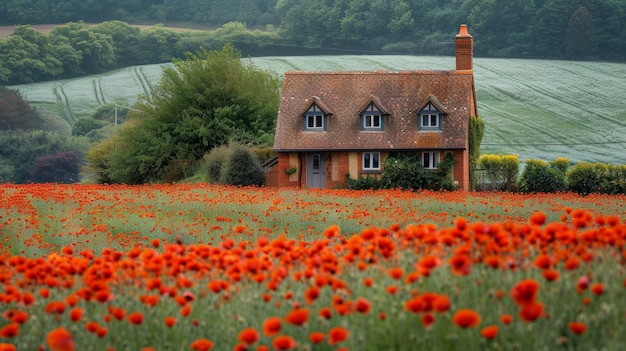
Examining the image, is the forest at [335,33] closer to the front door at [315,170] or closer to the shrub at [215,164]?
the front door at [315,170]

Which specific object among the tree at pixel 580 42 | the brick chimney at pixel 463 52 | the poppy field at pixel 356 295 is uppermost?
the poppy field at pixel 356 295

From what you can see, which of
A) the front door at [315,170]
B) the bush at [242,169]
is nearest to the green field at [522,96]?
the front door at [315,170]

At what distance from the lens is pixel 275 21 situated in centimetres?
15138

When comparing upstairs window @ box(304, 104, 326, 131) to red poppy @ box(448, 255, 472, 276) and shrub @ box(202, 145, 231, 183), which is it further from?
red poppy @ box(448, 255, 472, 276)

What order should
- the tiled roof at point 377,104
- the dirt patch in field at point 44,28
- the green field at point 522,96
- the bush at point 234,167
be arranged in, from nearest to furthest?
the bush at point 234,167 → the tiled roof at point 377,104 → the green field at point 522,96 → the dirt patch in field at point 44,28

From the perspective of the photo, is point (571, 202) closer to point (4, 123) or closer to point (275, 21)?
point (4, 123)

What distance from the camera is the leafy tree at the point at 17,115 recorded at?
106 metres

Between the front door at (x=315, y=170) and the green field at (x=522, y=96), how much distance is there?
3134cm

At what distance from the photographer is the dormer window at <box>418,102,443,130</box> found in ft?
166

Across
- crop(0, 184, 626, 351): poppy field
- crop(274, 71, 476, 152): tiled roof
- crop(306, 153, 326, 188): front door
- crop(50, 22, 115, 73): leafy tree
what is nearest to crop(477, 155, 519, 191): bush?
crop(274, 71, 476, 152): tiled roof

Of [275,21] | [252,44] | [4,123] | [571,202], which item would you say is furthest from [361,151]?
[275,21]

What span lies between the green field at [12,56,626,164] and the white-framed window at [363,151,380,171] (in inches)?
1194

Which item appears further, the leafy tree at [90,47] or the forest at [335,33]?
the leafy tree at [90,47]

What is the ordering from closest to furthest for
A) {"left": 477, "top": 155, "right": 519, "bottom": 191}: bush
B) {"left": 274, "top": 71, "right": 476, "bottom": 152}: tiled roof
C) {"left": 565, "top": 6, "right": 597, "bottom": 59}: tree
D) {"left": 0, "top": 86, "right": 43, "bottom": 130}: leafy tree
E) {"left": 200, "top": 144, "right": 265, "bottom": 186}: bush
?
{"left": 200, "top": 144, "right": 265, "bottom": 186}: bush < {"left": 274, "top": 71, "right": 476, "bottom": 152}: tiled roof < {"left": 477, "top": 155, "right": 519, "bottom": 191}: bush < {"left": 0, "top": 86, "right": 43, "bottom": 130}: leafy tree < {"left": 565, "top": 6, "right": 597, "bottom": 59}: tree
